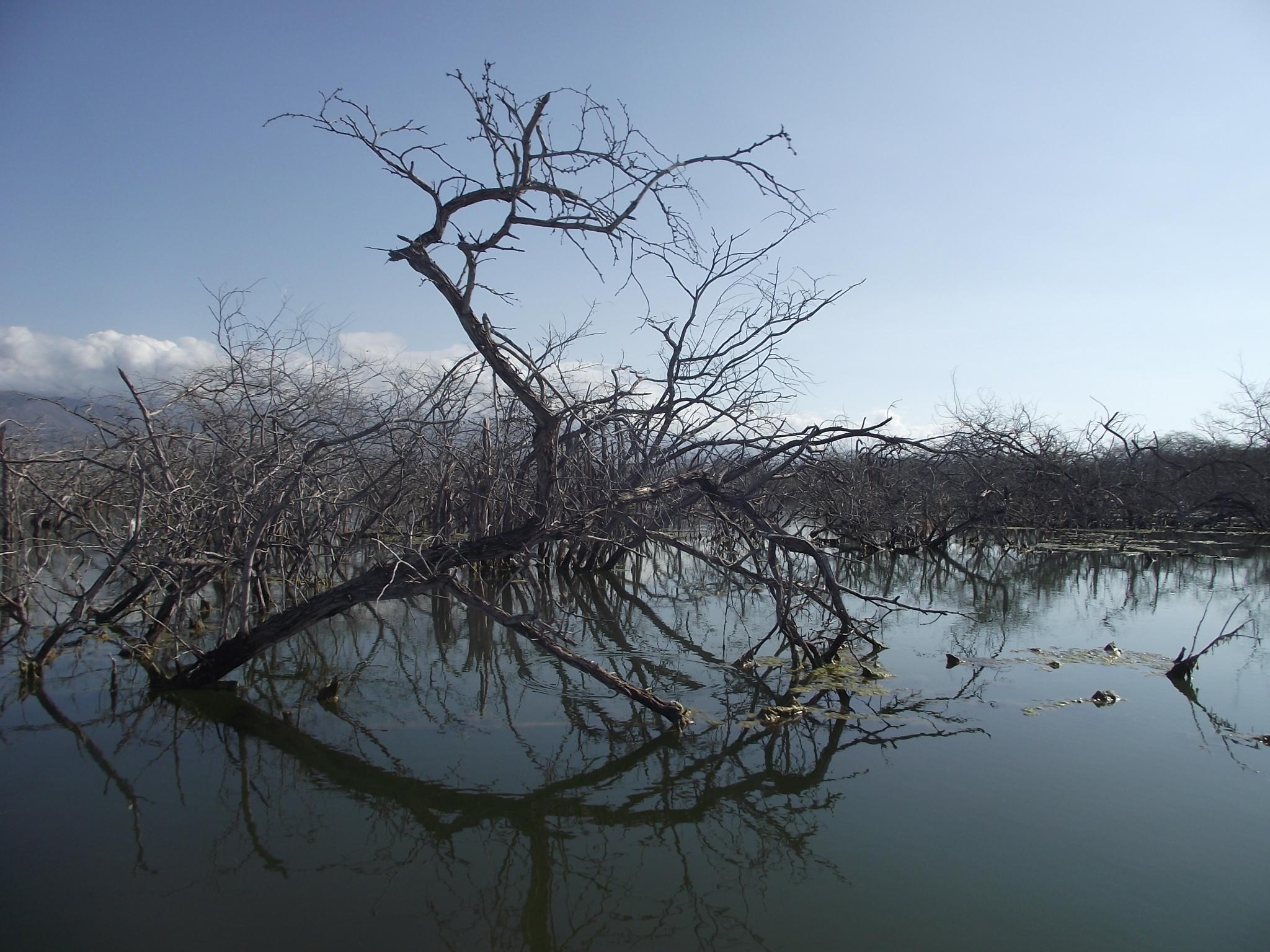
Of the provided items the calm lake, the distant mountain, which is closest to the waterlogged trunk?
the calm lake

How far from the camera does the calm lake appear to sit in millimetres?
4168

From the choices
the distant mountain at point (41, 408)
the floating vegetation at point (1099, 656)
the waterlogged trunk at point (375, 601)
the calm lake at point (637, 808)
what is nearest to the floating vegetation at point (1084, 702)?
the calm lake at point (637, 808)

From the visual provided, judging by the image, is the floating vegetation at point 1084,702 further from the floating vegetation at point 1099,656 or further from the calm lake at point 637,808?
the floating vegetation at point 1099,656

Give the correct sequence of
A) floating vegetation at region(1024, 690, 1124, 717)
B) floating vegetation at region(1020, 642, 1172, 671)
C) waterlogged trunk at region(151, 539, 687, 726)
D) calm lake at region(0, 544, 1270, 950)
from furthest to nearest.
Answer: floating vegetation at region(1020, 642, 1172, 671), floating vegetation at region(1024, 690, 1124, 717), waterlogged trunk at region(151, 539, 687, 726), calm lake at region(0, 544, 1270, 950)

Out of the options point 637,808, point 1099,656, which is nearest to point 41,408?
point 637,808

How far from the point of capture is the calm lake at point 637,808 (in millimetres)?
4168

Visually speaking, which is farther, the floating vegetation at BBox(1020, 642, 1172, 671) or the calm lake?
the floating vegetation at BBox(1020, 642, 1172, 671)

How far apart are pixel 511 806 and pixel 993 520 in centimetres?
1416

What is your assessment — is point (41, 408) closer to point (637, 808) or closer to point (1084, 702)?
point (637, 808)

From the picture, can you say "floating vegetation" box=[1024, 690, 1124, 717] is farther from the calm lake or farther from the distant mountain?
the distant mountain

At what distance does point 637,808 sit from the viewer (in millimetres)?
5492

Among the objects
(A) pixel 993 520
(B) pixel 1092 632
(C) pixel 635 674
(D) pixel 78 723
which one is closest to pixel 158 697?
(D) pixel 78 723

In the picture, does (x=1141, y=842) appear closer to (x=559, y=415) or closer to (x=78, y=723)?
(x=559, y=415)

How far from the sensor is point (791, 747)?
6.57 meters
